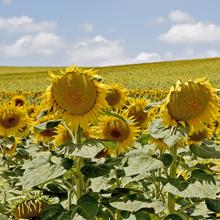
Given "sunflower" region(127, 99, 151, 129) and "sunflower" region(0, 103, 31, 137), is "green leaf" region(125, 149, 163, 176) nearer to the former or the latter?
"sunflower" region(127, 99, 151, 129)

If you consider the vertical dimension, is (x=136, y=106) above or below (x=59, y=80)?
below

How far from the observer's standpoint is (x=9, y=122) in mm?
6559

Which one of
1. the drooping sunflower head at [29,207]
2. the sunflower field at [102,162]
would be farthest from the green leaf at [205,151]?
the drooping sunflower head at [29,207]

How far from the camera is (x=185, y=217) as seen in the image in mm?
3584

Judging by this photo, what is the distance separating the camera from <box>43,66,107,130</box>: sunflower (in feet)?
10.6

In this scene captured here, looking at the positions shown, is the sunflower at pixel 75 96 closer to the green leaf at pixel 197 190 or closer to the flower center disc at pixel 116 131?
the green leaf at pixel 197 190

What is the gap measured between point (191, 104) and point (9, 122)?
12.1 ft

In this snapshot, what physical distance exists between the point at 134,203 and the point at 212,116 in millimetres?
813

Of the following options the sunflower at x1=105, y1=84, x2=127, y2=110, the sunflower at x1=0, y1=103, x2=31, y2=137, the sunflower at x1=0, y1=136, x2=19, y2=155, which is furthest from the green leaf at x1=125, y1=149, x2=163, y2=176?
the sunflower at x1=0, y1=103, x2=31, y2=137

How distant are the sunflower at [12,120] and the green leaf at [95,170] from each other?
352cm

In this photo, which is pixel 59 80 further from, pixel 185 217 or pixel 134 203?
pixel 185 217

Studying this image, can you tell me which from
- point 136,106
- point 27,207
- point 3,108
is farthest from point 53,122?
point 3,108

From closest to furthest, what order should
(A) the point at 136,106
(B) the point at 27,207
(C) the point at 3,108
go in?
(B) the point at 27,207 → (A) the point at 136,106 → (C) the point at 3,108

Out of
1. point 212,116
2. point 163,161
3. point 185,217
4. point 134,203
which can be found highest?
point 212,116
